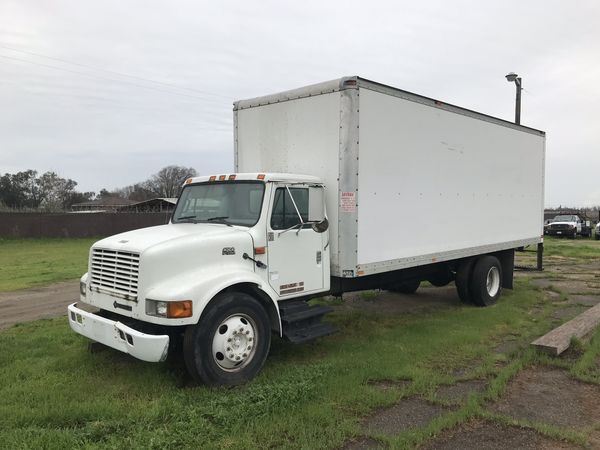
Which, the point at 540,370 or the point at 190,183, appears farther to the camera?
the point at 190,183

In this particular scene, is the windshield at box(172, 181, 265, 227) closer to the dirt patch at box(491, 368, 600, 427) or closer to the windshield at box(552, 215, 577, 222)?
the dirt patch at box(491, 368, 600, 427)

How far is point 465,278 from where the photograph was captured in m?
9.32

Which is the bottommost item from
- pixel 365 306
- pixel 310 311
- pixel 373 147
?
pixel 365 306

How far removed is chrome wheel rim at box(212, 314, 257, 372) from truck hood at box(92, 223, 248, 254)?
90cm

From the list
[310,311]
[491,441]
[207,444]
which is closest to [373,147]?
[310,311]

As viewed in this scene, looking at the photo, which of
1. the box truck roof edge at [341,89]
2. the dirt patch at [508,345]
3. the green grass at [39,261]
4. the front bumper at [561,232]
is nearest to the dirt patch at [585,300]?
the dirt patch at [508,345]

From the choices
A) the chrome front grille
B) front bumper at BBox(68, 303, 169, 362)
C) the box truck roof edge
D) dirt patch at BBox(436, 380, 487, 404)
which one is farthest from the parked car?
front bumper at BBox(68, 303, 169, 362)

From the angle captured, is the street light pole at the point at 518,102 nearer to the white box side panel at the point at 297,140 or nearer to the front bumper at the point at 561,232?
the white box side panel at the point at 297,140

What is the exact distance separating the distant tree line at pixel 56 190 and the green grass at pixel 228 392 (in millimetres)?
42927

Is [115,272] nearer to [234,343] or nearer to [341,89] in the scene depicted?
[234,343]

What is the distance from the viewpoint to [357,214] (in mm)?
6270

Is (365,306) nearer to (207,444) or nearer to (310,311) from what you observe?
(310,311)

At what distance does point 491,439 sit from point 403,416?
29.9 inches

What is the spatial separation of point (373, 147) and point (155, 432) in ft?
13.9
